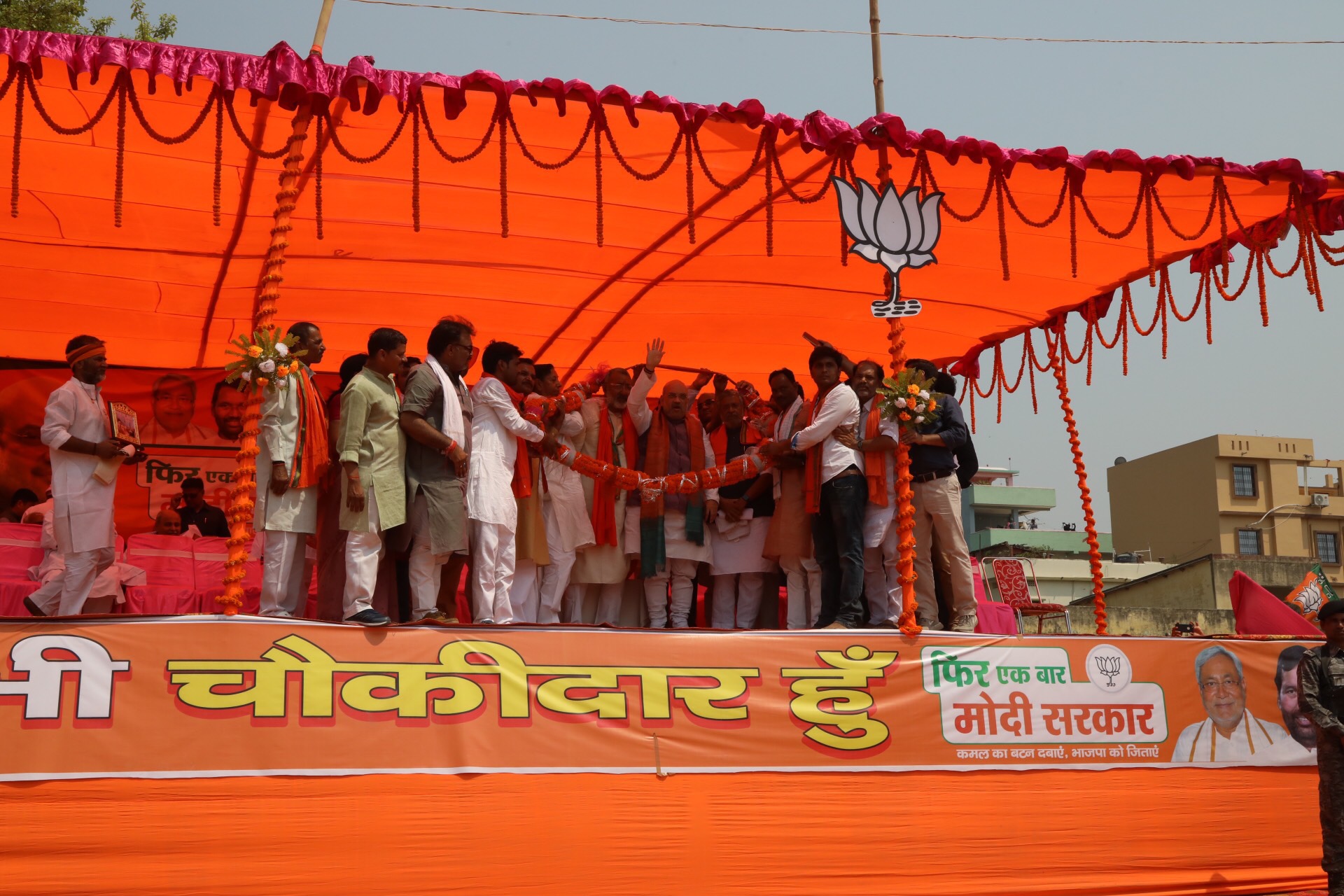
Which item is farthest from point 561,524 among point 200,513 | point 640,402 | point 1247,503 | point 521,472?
point 1247,503

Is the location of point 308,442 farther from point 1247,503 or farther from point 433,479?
point 1247,503

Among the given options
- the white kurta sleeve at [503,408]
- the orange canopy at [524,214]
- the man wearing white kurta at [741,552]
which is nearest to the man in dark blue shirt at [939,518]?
the man wearing white kurta at [741,552]

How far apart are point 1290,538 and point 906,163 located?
1456 inches

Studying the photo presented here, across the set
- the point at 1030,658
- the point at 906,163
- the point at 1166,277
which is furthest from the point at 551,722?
the point at 1166,277

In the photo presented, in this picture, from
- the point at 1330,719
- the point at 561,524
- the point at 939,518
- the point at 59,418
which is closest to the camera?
the point at 1330,719

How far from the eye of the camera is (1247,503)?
39.6 meters

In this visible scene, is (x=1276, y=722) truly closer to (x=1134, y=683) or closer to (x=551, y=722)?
(x=1134, y=683)

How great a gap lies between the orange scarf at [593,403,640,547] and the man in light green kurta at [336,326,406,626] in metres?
1.58

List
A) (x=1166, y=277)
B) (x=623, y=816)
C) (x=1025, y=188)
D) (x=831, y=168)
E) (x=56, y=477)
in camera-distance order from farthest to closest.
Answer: (x=1166, y=277) < (x=1025, y=188) < (x=831, y=168) < (x=56, y=477) < (x=623, y=816)

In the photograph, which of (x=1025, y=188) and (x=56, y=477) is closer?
(x=56, y=477)

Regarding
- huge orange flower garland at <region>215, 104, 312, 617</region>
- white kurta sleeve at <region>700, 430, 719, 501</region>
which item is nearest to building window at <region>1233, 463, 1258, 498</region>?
white kurta sleeve at <region>700, 430, 719, 501</region>

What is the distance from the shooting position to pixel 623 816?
5781 millimetres

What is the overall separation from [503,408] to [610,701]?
169 centimetres

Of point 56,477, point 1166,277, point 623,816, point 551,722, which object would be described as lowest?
point 623,816
